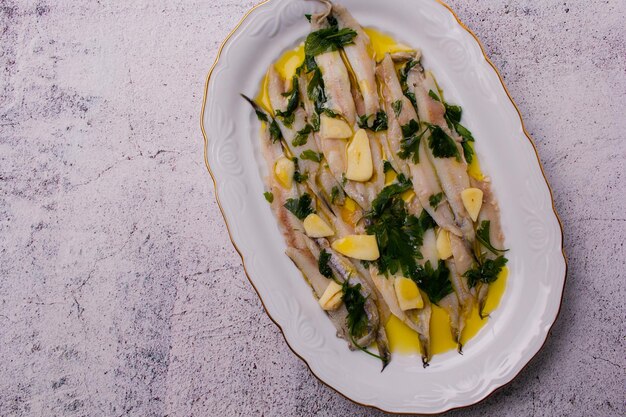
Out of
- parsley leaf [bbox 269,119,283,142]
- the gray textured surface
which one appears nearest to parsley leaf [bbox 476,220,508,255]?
the gray textured surface

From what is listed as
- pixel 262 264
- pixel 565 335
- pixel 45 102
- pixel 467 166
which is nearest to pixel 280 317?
pixel 262 264

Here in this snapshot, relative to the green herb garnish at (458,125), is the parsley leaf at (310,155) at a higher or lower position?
lower

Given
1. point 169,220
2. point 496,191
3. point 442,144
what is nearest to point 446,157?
point 442,144

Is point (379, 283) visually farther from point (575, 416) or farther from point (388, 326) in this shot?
point (575, 416)

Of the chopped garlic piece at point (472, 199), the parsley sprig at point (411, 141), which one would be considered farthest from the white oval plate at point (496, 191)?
the parsley sprig at point (411, 141)

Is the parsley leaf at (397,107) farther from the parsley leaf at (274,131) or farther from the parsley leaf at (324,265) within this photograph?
the parsley leaf at (324,265)

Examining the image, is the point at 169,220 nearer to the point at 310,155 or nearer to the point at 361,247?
the point at 310,155
